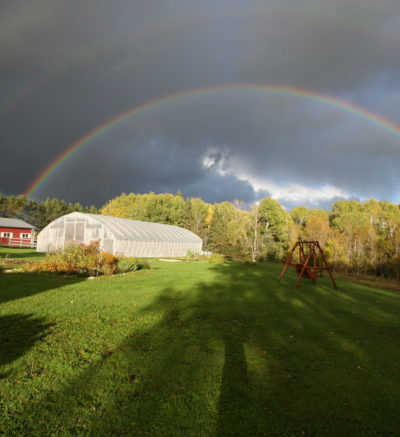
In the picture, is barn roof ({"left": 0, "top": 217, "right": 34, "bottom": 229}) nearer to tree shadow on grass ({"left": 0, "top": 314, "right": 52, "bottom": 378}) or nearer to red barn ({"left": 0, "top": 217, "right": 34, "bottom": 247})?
red barn ({"left": 0, "top": 217, "right": 34, "bottom": 247})

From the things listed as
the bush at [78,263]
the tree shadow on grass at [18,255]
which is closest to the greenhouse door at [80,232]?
the tree shadow on grass at [18,255]

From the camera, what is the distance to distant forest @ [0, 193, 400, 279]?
31516 mm

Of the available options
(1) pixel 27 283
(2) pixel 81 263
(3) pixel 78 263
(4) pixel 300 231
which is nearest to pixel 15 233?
(3) pixel 78 263

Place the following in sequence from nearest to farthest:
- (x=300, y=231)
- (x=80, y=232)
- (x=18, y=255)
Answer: (x=18, y=255), (x=80, y=232), (x=300, y=231)

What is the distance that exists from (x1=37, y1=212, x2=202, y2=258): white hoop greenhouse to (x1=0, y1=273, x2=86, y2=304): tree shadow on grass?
13.1 meters

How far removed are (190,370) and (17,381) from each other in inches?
92.0

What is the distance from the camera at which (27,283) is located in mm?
10430

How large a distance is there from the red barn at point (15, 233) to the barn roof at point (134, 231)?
570 inches

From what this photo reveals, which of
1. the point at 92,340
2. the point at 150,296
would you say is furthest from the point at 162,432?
the point at 150,296

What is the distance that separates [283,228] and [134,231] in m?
22.6

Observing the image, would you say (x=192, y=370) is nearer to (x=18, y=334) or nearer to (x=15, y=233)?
(x=18, y=334)

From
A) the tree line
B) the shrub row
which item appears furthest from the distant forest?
the shrub row

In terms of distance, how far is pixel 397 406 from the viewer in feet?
11.7

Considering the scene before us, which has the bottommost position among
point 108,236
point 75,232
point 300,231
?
point 108,236
